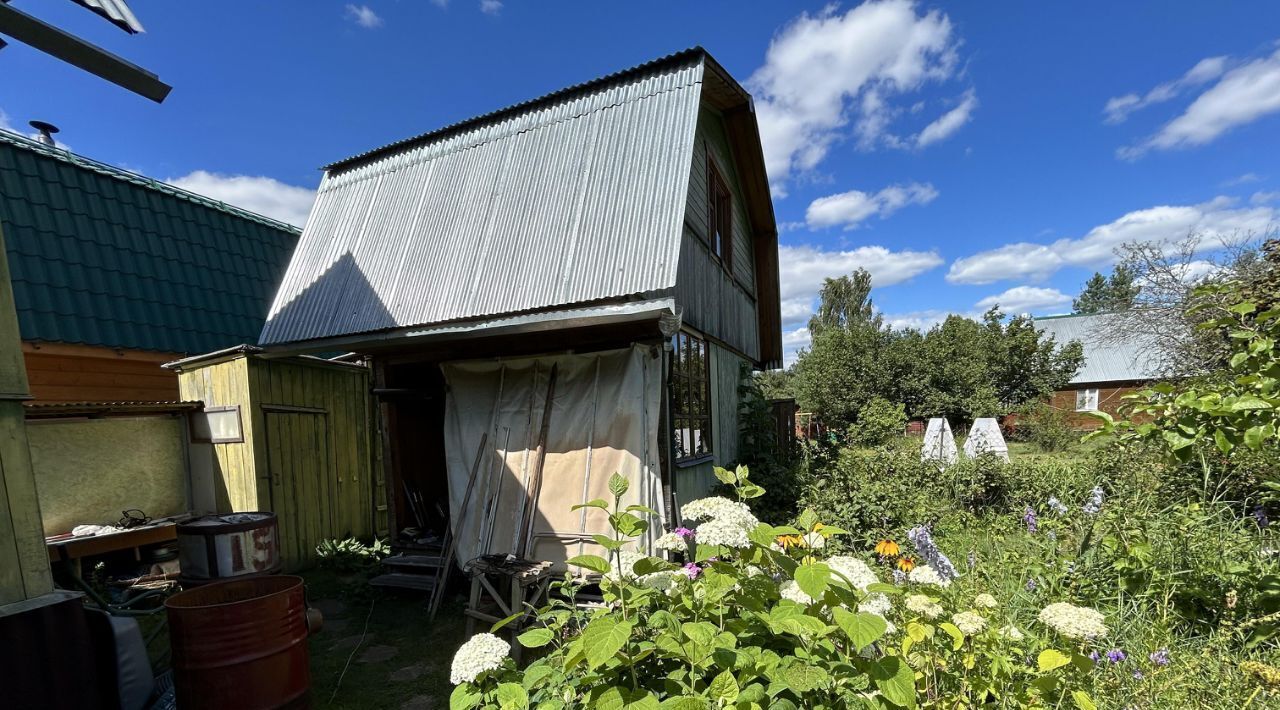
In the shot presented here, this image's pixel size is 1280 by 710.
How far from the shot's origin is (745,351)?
363 inches

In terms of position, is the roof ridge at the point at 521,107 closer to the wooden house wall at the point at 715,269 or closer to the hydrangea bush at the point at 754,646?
the wooden house wall at the point at 715,269

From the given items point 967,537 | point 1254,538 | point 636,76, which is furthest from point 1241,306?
point 636,76

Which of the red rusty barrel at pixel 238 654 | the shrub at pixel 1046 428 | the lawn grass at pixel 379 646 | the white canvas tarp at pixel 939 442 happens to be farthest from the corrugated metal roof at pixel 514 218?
the shrub at pixel 1046 428

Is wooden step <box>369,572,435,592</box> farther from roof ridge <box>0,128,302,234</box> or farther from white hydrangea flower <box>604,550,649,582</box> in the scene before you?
roof ridge <box>0,128,302,234</box>

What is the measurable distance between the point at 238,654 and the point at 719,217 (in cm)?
715

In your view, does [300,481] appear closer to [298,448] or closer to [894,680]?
[298,448]

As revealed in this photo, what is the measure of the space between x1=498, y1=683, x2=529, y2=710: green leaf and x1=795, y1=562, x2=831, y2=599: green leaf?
2.61 ft

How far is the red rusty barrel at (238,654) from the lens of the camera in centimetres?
297

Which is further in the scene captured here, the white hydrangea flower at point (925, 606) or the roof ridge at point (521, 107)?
the roof ridge at point (521, 107)

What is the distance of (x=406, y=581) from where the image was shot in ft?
17.8

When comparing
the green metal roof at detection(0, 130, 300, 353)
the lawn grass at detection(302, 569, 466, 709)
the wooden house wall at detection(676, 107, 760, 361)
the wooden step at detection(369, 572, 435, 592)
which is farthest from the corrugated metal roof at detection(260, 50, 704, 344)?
the lawn grass at detection(302, 569, 466, 709)

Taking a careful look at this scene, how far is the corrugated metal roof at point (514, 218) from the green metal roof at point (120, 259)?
5.98 ft

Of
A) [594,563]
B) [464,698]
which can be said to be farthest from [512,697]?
[594,563]

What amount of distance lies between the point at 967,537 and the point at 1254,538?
6.17 ft
